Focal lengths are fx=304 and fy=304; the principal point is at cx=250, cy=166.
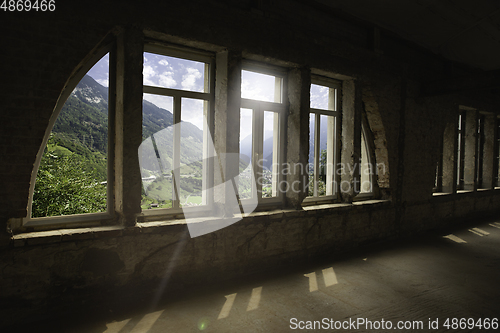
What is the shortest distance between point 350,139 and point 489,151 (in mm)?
6349

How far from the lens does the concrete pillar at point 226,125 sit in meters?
3.89

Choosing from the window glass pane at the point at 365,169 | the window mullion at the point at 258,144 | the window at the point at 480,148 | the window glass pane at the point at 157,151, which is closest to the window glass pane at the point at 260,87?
the window mullion at the point at 258,144

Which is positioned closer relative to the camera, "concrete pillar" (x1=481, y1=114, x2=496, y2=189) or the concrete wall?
the concrete wall

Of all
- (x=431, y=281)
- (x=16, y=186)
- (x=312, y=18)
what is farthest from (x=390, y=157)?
(x=16, y=186)

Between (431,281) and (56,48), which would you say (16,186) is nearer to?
(56,48)

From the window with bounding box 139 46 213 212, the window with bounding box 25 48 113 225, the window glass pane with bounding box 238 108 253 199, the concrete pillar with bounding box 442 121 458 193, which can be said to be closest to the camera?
the window with bounding box 25 48 113 225

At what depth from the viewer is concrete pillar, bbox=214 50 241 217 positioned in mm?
3893

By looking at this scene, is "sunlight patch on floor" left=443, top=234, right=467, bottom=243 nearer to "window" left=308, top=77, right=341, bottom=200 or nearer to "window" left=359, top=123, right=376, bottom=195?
"window" left=359, top=123, right=376, bottom=195

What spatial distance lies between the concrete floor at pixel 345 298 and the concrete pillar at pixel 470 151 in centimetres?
390

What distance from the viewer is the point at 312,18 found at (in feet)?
15.3

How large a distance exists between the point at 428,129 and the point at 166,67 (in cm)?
566

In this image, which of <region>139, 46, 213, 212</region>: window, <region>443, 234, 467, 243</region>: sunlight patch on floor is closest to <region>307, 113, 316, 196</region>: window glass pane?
<region>139, 46, 213, 212</region>: window

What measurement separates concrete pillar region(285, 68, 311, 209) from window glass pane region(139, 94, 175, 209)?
1861 mm

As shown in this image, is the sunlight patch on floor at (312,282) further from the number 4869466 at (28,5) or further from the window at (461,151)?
the window at (461,151)
